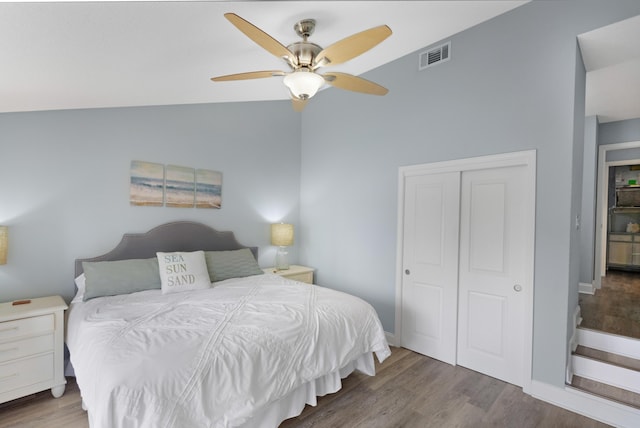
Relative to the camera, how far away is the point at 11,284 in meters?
2.53

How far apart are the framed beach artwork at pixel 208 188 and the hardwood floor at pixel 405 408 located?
6.67ft

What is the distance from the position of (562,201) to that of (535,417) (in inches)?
62.9

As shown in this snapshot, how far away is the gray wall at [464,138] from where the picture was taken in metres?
2.33

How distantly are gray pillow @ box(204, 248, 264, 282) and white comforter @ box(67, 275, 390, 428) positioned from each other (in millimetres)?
588

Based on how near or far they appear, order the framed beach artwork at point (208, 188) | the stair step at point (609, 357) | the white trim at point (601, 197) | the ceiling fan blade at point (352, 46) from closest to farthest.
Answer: the ceiling fan blade at point (352, 46) → the stair step at point (609, 357) → the framed beach artwork at point (208, 188) → the white trim at point (601, 197)

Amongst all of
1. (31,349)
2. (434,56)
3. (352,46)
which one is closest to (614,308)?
(434,56)

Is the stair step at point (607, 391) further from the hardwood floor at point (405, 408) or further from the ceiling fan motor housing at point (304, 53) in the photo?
the ceiling fan motor housing at point (304, 53)

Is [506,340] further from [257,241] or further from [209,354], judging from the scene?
[257,241]

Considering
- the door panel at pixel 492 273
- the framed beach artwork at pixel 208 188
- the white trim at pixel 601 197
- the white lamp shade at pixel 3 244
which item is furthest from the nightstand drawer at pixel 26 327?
the white trim at pixel 601 197

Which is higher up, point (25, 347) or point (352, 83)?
point (352, 83)

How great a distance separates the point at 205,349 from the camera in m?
1.66

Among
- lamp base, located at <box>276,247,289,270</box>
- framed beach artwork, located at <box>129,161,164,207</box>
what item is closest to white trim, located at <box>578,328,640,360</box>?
lamp base, located at <box>276,247,289,270</box>

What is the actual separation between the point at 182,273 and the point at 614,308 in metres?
4.88

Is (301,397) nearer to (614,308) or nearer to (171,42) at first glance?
(171,42)
